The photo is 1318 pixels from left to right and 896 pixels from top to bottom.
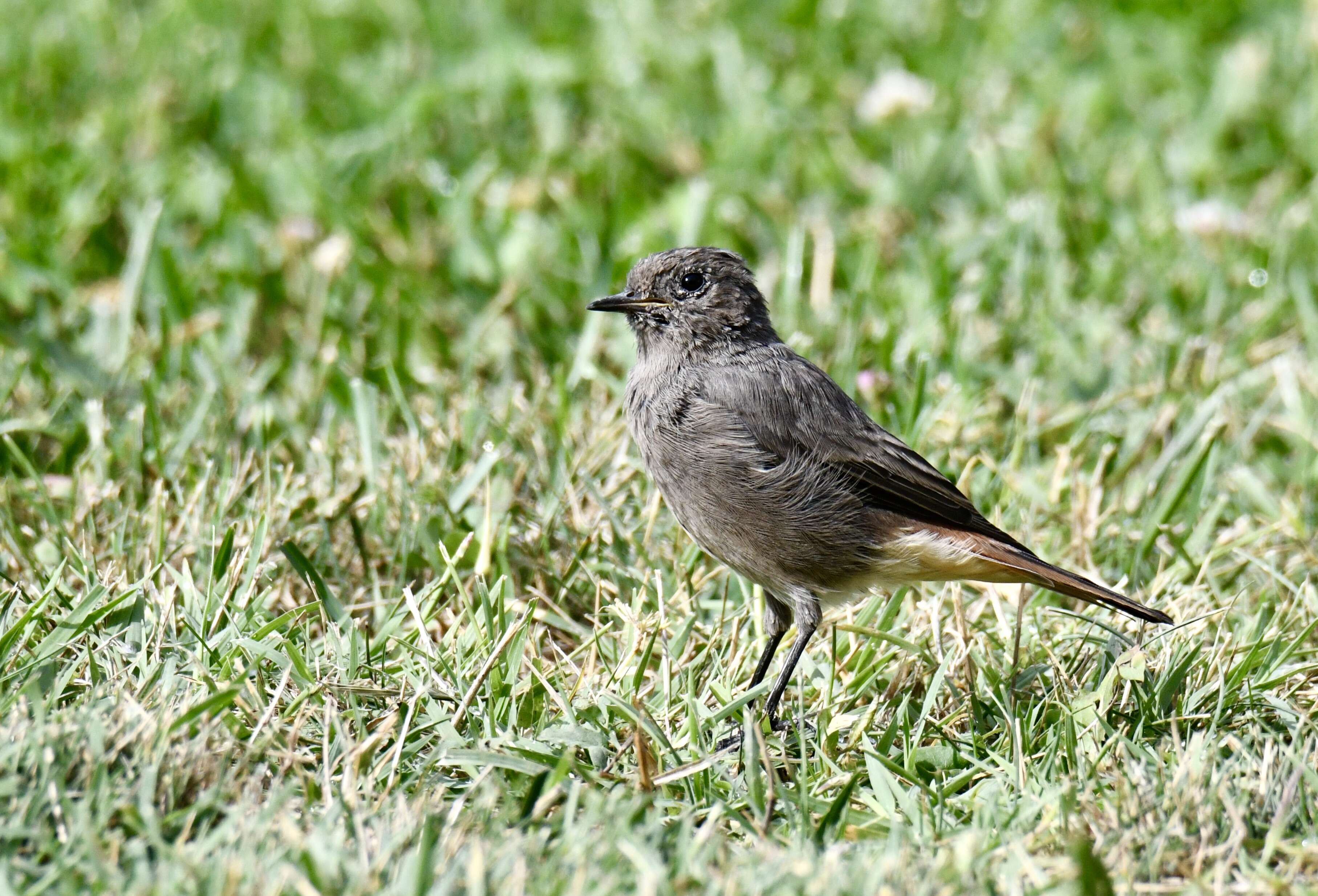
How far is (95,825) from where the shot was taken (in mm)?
2732

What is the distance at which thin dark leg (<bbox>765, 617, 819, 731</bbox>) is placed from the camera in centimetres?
374

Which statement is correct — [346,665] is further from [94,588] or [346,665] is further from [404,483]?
[404,483]

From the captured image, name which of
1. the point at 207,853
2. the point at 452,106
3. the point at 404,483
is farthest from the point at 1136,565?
the point at 452,106

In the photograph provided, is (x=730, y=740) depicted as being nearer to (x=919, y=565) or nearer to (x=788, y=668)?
(x=788, y=668)

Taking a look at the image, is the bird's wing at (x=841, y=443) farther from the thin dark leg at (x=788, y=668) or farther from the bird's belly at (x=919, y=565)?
the thin dark leg at (x=788, y=668)

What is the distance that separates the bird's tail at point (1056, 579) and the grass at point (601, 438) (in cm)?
12

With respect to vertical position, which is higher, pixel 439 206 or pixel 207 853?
pixel 439 206

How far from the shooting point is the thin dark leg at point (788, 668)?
12.3ft

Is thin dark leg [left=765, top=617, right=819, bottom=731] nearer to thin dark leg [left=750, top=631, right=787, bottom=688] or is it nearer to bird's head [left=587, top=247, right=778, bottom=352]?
thin dark leg [left=750, top=631, right=787, bottom=688]

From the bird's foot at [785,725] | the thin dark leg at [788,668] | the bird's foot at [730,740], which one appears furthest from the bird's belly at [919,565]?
the bird's foot at [730,740]

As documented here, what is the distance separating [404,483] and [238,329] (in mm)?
1523

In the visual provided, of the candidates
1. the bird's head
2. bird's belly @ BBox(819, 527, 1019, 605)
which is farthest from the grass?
the bird's head

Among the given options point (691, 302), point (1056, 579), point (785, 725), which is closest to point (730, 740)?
point (785, 725)

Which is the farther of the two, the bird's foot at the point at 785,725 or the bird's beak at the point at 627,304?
the bird's beak at the point at 627,304
